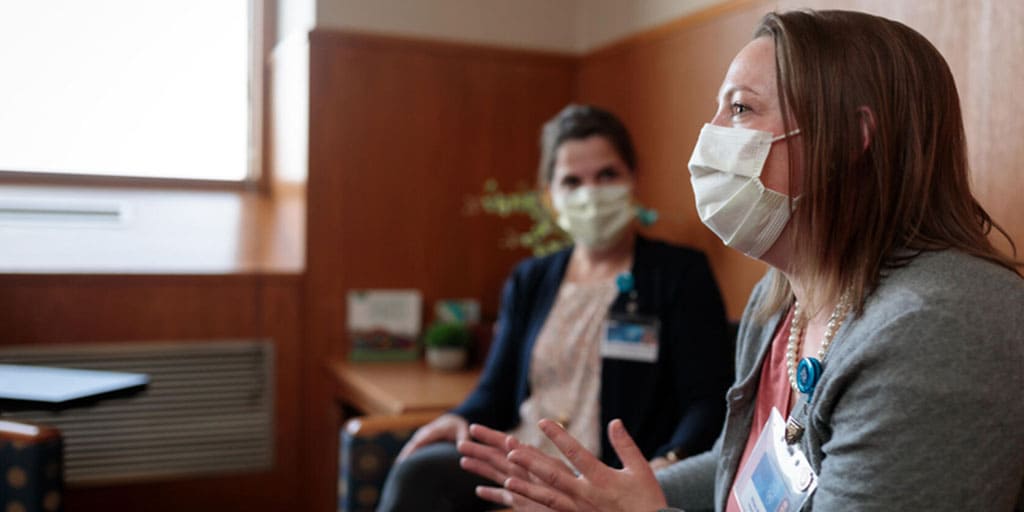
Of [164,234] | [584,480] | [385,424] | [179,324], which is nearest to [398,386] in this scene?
[385,424]

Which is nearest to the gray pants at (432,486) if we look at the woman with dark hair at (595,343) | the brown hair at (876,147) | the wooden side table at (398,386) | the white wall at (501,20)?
the woman with dark hair at (595,343)

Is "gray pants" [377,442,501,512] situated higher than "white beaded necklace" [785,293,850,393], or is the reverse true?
"white beaded necklace" [785,293,850,393]

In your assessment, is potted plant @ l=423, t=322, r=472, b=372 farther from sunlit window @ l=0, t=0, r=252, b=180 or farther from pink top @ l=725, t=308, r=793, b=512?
pink top @ l=725, t=308, r=793, b=512

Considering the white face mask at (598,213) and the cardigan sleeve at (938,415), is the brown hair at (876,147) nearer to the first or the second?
the cardigan sleeve at (938,415)

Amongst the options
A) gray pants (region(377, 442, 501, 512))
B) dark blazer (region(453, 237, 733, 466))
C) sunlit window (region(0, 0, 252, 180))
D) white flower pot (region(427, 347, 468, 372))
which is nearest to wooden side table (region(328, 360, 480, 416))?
white flower pot (region(427, 347, 468, 372))

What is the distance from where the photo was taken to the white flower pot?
3098 mm

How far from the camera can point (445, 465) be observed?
6.91ft

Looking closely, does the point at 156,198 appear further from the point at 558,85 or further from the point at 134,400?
the point at 558,85

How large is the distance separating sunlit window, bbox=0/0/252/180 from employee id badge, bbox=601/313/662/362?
217cm

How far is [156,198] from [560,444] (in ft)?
9.36

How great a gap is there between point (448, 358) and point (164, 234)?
123cm

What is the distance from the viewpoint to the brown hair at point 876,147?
1.05 metres

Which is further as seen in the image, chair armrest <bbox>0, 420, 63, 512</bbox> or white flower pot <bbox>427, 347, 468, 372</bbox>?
white flower pot <bbox>427, 347, 468, 372</bbox>

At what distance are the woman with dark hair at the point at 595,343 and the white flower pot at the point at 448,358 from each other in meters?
0.64
